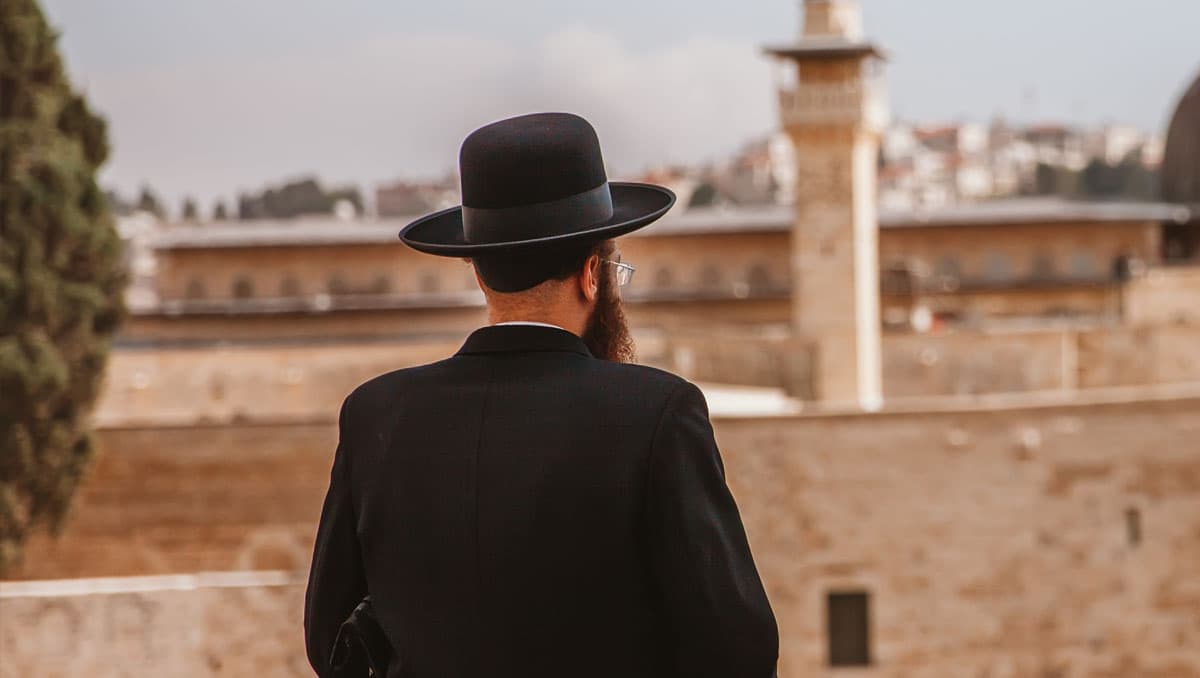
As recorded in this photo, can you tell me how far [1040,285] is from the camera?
39.2m

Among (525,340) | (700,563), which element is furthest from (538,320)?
(700,563)

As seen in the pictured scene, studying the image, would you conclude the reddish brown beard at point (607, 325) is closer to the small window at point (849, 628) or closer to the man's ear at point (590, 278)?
the man's ear at point (590, 278)

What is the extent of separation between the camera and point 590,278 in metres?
2.82

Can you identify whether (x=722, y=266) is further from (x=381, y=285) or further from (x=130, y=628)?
(x=130, y=628)

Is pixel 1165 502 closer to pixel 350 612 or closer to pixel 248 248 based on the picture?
pixel 350 612

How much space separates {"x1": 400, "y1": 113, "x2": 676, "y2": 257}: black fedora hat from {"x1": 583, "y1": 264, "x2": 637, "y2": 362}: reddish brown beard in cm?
9

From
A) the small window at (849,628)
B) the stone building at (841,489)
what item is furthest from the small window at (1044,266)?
the small window at (849,628)

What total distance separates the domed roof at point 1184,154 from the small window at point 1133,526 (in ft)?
90.1

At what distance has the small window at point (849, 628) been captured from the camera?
20.4 m

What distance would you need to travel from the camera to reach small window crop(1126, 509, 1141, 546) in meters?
20.6

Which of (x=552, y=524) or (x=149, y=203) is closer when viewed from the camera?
(x=552, y=524)

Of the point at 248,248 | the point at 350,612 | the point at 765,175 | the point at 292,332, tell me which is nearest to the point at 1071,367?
the point at 292,332

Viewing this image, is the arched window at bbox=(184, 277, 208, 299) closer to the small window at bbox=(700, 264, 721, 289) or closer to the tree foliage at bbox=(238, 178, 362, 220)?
the small window at bbox=(700, 264, 721, 289)

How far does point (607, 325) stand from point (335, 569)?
0.52 metres
